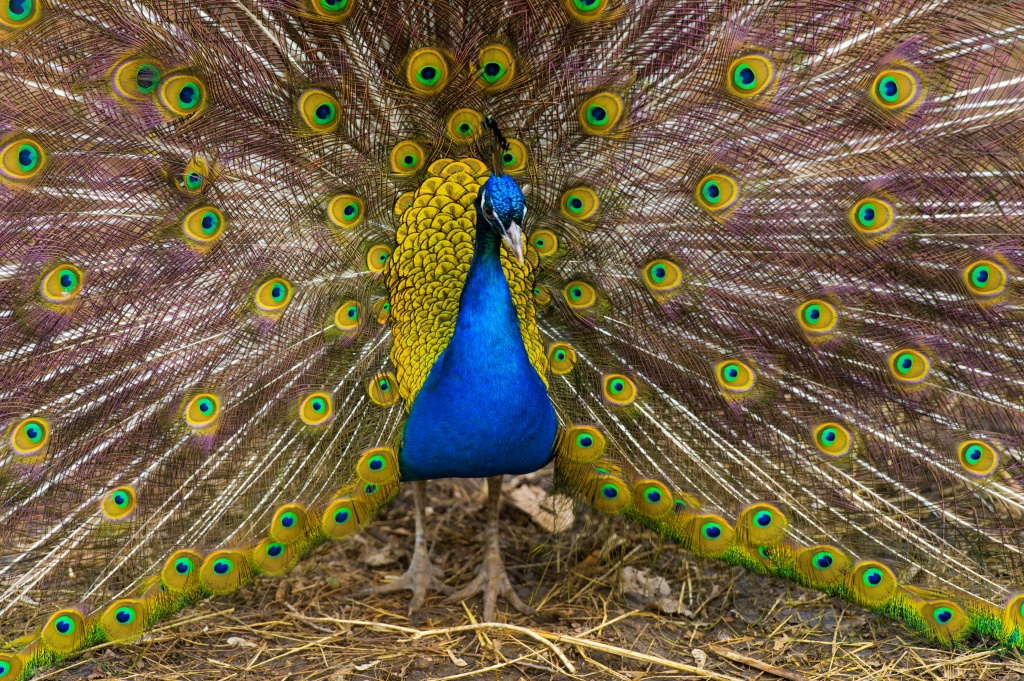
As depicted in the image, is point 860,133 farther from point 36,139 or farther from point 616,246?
point 36,139

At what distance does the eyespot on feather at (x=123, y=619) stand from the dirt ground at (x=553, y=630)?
27cm

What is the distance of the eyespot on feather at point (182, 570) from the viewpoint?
232 centimetres

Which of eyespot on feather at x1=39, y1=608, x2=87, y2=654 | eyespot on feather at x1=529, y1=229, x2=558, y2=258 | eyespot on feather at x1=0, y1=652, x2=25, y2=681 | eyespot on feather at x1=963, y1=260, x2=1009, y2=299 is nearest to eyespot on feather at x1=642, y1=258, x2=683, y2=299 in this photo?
eyespot on feather at x1=529, y1=229, x2=558, y2=258

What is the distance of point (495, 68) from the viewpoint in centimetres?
232

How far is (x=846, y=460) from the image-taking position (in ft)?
8.35

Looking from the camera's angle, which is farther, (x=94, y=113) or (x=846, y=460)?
(x=846, y=460)

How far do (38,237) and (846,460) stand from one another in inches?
84.9

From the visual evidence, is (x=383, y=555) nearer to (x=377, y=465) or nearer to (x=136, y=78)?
(x=377, y=465)

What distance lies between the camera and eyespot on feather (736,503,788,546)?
2535mm

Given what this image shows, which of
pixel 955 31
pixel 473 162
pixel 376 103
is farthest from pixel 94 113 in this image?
pixel 955 31

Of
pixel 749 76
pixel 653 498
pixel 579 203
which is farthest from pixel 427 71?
pixel 653 498

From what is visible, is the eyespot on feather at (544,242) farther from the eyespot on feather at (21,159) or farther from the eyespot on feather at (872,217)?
the eyespot on feather at (21,159)

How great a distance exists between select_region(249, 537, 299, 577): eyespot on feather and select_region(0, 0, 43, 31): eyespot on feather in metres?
1.34

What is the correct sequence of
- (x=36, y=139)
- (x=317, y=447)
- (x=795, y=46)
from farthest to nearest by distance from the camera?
(x=317, y=447)
(x=795, y=46)
(x=36, y=139)
